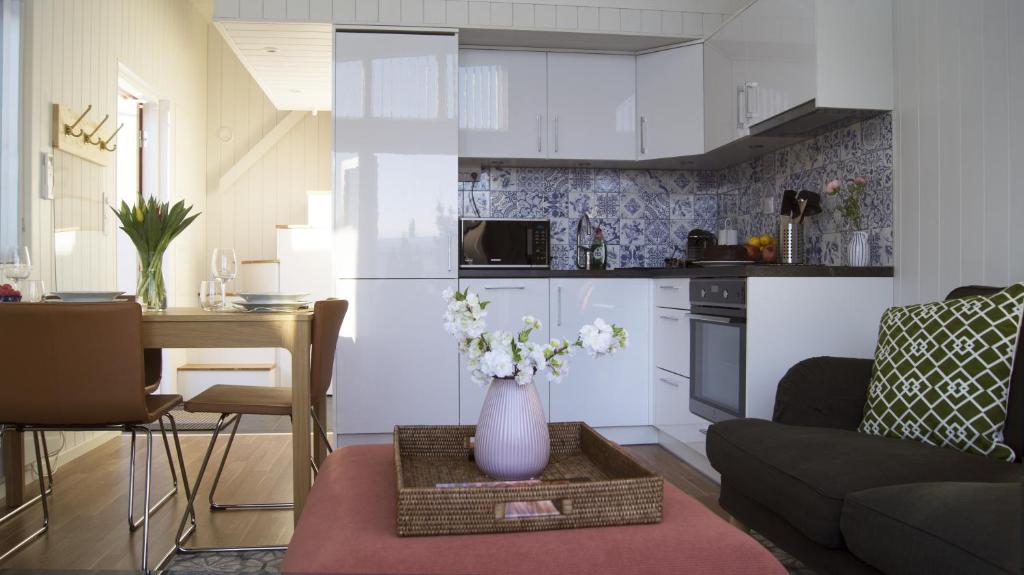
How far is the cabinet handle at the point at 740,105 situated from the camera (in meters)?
3.67

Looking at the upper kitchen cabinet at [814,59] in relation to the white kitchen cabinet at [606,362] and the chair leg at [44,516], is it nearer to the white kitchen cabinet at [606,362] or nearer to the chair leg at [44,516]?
the white kitchen cabinet at [606,362]

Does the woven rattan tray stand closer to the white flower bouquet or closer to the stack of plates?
the white flower bouquet

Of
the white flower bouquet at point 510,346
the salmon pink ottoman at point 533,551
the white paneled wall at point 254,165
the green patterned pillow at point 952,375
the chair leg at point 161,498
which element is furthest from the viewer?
the white paneled wall at point 254,165

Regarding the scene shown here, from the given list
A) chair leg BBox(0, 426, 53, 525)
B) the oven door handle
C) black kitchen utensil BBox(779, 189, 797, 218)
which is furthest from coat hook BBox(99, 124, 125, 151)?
black kitchen utensil BBox(779, 189, 797, 218)

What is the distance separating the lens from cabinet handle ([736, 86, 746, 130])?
3670 millimetres

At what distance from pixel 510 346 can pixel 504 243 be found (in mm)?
2689

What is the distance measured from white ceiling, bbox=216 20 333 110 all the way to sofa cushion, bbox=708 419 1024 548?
3.05 metres

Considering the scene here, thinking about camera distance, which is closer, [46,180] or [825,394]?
[825,394]

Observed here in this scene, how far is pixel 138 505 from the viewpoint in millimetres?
3180

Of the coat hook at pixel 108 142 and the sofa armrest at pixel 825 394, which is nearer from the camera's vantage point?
the sofa armrest at pixel 825 394

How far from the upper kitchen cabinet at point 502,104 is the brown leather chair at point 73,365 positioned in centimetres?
226

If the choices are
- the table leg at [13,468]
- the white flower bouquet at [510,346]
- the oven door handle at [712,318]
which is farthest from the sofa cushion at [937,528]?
the table leg at [13,468]

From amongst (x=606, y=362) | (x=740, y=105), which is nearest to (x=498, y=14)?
(x=740, y=105)

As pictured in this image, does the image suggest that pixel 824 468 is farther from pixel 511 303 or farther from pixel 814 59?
pixel 511 303
